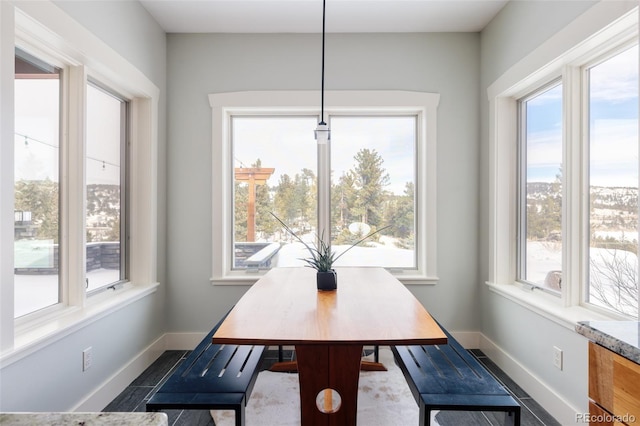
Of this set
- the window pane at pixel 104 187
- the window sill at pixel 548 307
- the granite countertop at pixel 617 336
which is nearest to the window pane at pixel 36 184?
the window pane at pixel 104 187

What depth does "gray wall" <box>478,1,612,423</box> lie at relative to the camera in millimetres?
1933

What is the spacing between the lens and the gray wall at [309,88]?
302 centimetres

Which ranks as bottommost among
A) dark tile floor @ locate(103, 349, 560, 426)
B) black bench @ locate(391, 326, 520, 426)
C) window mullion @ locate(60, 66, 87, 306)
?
dark tile floor @ locate(103, 349, 560, 426)

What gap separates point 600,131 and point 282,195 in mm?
2310

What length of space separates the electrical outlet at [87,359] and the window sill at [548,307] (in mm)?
2728

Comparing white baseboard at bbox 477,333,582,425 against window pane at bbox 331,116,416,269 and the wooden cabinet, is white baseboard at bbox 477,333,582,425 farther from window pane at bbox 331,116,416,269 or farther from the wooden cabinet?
the wooden cabinet

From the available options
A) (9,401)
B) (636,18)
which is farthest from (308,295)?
(636,18)

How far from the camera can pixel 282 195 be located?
10.5ft

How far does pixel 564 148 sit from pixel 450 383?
60.8 inches

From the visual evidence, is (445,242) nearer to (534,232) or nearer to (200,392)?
(534,232)

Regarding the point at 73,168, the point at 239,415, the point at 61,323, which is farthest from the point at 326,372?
the point at 73,168

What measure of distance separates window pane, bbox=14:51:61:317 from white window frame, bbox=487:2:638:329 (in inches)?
113

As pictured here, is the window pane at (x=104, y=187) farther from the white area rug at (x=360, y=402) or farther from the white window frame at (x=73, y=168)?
the white area rug at (x=360, y=402)

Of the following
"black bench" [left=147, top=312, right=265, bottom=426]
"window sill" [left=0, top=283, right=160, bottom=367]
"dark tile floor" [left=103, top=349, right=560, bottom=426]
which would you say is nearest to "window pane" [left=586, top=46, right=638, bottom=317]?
"dark tile floor" [left=103, top=349, right=560, bottom=426]
